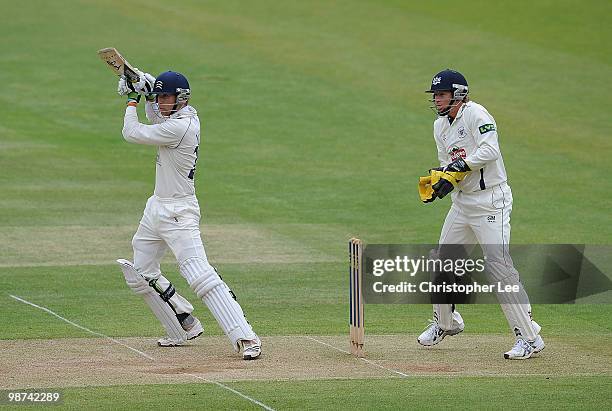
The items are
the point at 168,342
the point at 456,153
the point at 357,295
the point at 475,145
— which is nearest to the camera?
the point at 357,295

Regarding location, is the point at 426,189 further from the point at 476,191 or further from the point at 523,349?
the point at 523,349

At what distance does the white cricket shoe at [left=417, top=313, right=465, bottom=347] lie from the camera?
1119cm

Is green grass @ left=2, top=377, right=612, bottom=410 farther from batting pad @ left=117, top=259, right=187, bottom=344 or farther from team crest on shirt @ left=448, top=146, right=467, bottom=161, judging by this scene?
team crest on shirt @ left=448, top=146, right=467, bottom=161

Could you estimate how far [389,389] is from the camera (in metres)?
9.38

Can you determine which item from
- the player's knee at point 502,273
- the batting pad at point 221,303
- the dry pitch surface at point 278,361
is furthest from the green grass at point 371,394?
the player's knee at point 502,273

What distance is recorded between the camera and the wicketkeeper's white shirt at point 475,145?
10617 mm

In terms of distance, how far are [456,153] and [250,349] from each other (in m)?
2.46

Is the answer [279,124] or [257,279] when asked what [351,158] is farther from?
[257,279]

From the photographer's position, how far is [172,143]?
10891 millimetres

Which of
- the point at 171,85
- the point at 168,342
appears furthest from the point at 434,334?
the point at 171,85

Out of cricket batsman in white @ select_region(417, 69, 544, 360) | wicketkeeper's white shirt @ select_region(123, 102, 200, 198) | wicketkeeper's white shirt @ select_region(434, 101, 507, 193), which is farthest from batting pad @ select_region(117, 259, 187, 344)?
wicketkeeper's white shirt @ select_region(434, 101, 507, 193)

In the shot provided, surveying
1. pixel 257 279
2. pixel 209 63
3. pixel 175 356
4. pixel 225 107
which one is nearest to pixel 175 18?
pixel 209 63

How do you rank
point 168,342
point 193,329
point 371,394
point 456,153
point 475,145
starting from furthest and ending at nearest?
point 193,329
point 168,342
point 456,153
point 475,145
point 371,394

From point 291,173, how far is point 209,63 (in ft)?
26.0
